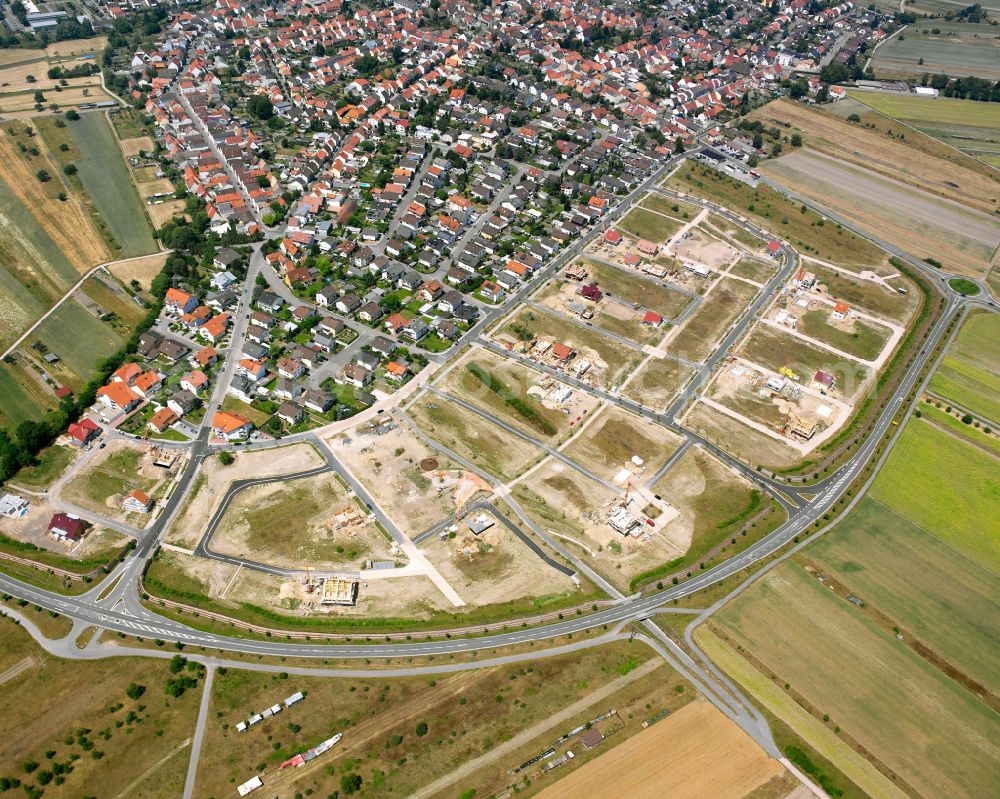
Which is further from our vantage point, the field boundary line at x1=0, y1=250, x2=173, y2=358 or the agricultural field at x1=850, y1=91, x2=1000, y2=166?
the agricultural field at x1=850, y1=91, x2=1000, y2=166

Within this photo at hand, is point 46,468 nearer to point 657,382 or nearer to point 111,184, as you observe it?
point 111,184

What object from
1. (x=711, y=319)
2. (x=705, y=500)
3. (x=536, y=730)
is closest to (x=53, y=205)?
(x=711, y=319)

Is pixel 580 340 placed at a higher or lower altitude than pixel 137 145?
lower

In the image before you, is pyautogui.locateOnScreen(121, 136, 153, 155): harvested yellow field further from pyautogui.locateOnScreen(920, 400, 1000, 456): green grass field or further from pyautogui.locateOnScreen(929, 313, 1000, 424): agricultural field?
pyautogui.locateOnScreen(929, 313, 1000, 424): agricultural field

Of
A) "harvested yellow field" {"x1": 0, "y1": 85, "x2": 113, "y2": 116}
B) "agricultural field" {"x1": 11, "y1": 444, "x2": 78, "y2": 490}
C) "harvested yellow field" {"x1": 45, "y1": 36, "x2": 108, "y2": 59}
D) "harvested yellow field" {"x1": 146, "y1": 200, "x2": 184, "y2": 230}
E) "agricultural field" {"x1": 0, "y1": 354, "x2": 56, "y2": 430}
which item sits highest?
"harvested yellow field" {"x1": 45, "y1": 36, "x2": 108, "y2": 59}

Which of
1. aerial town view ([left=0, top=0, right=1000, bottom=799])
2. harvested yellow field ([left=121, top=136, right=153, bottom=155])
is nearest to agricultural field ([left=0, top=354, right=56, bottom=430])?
aerial town view ([left=0, top=0, right=1000, bottom=799])

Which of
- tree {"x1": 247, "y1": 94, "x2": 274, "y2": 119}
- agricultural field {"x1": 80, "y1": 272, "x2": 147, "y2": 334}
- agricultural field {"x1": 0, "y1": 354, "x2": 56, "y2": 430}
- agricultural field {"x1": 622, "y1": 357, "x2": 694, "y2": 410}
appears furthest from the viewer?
tree {"x1": 247, "y1": 94, "x2": 274, "y2": 119}

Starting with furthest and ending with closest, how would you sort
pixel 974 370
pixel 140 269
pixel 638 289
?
pixel 638 289
pixel 140 269
pixel 974 370

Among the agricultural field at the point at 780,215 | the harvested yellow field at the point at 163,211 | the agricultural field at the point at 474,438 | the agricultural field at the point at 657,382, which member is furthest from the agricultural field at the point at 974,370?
the harvested yellow field at the point at 163,211
